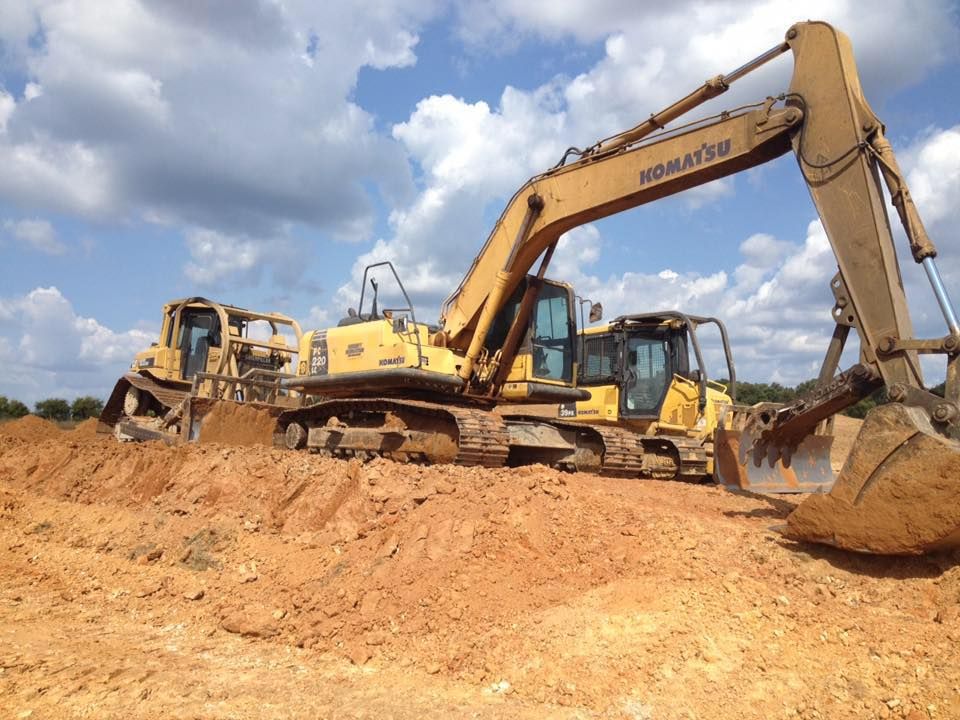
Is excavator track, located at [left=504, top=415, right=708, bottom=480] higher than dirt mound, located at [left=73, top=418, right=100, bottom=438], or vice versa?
dirt mound, located at [left=73, top=418, right=100, bottom=438]

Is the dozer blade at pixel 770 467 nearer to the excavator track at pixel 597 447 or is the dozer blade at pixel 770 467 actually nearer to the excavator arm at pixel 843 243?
the excavator arm at pixel 843 243

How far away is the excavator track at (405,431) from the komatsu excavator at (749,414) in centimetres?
2

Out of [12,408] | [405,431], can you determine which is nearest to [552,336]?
[405,431]

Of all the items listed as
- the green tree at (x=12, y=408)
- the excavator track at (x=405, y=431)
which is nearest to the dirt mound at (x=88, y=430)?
the excavator track at (x=405, y=431)

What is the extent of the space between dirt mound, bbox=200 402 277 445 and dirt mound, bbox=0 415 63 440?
3.79 m

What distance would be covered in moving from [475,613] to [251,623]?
1.60 meters

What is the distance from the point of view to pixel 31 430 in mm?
14359

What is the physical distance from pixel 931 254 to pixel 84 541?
799 centimetres

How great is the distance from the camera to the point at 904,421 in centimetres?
491

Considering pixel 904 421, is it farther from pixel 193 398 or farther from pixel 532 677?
pixel 193 398

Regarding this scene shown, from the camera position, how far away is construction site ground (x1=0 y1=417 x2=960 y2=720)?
3912 mm

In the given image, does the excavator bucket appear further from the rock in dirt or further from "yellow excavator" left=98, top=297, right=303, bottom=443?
"yellow excavator" left=98, top=297, right=303, bottom=443

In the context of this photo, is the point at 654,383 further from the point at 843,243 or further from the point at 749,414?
the point at 843,243

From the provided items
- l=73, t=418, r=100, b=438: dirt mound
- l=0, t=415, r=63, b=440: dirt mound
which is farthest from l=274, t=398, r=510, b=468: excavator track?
l=73, t=418, r=100, b=438: dirt mound
